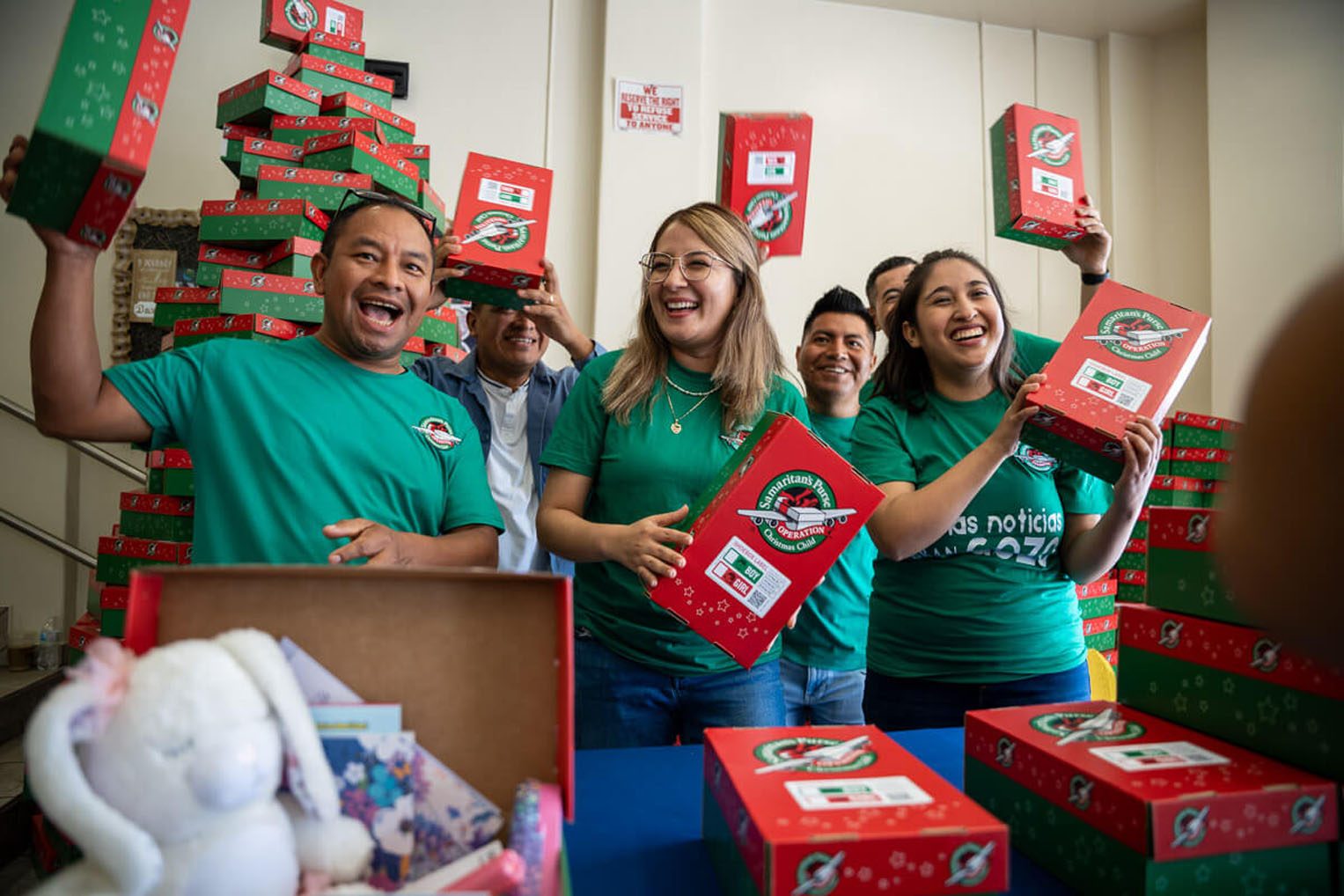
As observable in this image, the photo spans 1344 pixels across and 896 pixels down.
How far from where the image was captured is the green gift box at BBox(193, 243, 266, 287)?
264 cm

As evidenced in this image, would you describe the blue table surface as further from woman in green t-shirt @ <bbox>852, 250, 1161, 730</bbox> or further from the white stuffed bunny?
the white stuffed bunny

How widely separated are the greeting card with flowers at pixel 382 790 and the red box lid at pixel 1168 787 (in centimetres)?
66

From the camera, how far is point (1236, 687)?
0.89 metres

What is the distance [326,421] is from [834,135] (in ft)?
14.0

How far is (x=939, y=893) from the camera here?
688mm

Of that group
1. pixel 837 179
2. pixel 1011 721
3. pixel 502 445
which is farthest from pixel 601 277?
pixel 1011 721

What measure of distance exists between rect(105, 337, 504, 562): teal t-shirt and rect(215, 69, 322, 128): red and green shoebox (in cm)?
180

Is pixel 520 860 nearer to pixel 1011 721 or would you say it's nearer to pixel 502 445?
pixel 1011 721

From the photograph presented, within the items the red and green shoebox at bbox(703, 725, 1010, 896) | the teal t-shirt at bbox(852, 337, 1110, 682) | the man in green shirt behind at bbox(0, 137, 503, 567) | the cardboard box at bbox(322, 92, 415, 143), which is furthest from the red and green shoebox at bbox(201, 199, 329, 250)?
the red and green shoebox at bbox(703, 725, 1010, 896)

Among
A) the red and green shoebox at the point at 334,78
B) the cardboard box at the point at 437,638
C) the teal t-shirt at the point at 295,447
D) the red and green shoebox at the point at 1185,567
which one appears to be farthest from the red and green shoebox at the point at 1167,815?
the red and green shoebox at the point at 334,78

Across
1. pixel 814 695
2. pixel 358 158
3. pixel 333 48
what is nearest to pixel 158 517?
pixel 358 158

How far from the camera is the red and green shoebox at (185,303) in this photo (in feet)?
8.57

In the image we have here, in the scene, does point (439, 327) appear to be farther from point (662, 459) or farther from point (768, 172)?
point (662, 459)

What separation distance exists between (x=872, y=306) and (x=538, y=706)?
7.72 ft
